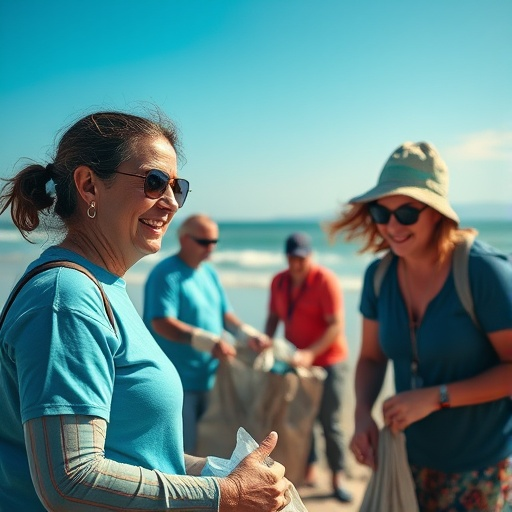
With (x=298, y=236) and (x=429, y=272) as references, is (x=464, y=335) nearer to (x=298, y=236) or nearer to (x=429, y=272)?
(x=429, y=272)

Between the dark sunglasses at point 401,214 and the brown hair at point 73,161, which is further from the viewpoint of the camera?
the dark sunglasses at point 401,214

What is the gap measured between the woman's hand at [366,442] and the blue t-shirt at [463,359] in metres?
0.14

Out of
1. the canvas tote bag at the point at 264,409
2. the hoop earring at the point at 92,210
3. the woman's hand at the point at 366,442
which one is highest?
the hoop earring at the point at 92,210

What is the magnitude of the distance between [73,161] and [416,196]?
55.1 inches

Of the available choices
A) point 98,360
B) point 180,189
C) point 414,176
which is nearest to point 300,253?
point 414,176

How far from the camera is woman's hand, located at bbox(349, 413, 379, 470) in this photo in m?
2.49

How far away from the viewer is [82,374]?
3.81 ft

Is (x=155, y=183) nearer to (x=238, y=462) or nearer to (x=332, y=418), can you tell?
(x=238, y=462)

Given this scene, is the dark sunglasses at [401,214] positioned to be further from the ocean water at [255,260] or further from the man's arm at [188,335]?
Result: the ocean water at [255,260]

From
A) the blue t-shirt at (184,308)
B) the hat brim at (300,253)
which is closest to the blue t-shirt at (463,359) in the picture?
the blue t-shirt at (184,308)

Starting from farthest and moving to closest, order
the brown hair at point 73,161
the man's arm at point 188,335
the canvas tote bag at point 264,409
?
1. the canvas tote bag at point 264,409
2. the man's arm at point 188,335
3. the brown hair at point 73,161

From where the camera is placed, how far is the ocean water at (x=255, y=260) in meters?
13.3

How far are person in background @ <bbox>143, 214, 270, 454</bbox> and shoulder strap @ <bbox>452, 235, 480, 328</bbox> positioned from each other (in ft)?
7.17

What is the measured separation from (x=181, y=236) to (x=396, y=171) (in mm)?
2167
